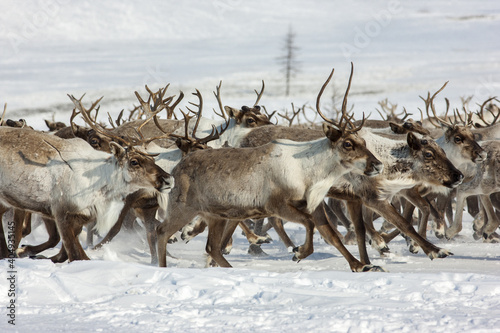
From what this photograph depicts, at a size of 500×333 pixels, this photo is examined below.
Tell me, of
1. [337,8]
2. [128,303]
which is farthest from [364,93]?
[337,8]

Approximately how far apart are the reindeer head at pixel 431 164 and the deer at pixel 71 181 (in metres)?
2.46

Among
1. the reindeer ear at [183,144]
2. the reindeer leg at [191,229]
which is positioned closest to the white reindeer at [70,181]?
the reindeer ear at [183,144]

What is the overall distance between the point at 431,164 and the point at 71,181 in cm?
349

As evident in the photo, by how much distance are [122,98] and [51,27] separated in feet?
123

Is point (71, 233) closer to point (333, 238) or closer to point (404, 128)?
point (333, 238)

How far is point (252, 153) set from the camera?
652 centimetres

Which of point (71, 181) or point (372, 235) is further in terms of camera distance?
point (372, 235)

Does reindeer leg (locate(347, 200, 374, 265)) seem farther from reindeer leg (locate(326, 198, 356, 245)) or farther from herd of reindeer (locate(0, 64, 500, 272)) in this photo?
reindeer leg (locate(326, 198, 356, 245))

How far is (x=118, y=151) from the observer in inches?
259

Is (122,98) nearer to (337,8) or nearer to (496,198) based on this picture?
(496,198)

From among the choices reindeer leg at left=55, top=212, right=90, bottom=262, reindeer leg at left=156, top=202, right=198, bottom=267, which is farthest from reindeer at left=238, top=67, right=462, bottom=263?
reindeer leg at left=55, top=212, right=90, bottom=262

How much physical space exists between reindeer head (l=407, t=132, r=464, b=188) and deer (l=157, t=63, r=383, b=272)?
0.76 metres

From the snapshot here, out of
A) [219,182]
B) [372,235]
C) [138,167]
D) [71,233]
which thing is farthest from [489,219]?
[71,233]

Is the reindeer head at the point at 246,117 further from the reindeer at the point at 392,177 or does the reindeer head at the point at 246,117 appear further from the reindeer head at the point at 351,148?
the reindeer head at the point at 351,148
